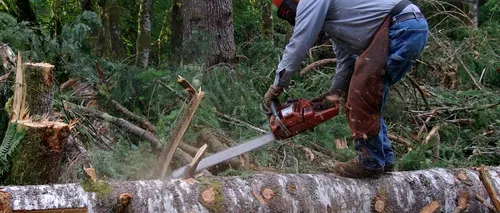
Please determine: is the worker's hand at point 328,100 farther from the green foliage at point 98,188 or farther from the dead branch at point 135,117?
the dead branch at point 135,117

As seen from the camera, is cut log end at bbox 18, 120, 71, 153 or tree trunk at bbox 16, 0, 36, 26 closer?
cut log end at bbox 18, 120, 71, 153

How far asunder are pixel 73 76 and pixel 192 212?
3185mm

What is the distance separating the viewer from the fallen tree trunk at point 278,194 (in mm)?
2523

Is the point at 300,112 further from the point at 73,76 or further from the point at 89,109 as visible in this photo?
the point at 73,76

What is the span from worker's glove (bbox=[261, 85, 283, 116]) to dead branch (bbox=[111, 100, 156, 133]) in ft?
5.03

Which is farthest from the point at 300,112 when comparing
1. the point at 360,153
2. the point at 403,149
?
the point at 403,149

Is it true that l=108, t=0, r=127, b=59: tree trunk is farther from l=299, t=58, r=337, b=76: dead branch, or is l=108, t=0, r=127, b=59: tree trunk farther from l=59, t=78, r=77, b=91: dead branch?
l=299, t=58, r=337, b=76: dead branch

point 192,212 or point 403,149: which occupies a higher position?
point 192,212

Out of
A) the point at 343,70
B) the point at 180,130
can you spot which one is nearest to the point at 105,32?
the point at 180,130

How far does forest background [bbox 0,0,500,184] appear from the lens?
3955 mm

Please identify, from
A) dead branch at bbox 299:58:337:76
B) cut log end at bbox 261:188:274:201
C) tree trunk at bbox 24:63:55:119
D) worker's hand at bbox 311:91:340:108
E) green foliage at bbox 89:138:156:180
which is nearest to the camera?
cut log end at bbox 261:188:274:201

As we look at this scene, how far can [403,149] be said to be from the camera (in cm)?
482

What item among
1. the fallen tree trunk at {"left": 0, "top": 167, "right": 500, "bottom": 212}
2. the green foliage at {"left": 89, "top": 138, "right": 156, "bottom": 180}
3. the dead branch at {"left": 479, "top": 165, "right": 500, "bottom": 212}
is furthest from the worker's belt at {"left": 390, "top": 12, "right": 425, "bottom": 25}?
the green foliage at {"left": 89, "top": 138, "right": 156, "bottom": 180}

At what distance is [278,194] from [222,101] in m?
2.24
